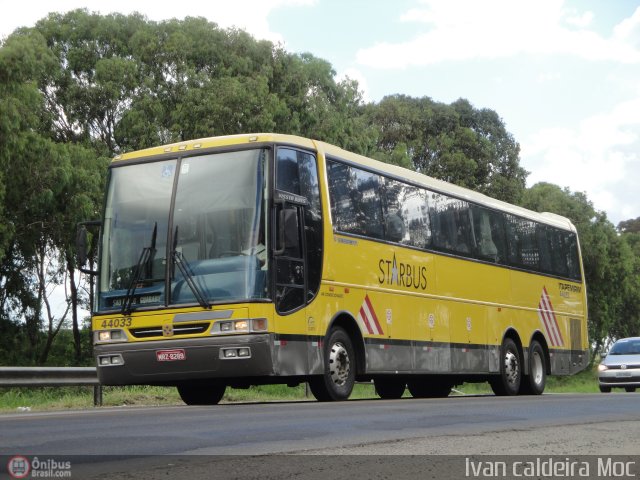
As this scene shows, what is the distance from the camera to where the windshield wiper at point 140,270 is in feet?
50.4

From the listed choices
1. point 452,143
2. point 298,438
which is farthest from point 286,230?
point 452,143

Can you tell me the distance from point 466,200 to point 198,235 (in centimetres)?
807

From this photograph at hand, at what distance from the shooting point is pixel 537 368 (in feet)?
78.8

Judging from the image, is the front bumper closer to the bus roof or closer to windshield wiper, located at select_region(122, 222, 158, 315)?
windshield wiper, located at select_region(122, 222, 158, 315)

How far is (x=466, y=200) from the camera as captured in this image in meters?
21.9

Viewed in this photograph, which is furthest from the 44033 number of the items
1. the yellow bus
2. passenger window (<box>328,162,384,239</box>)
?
passenger window (<box>328,162,384,239</box>)

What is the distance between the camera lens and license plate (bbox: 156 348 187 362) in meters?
14.8

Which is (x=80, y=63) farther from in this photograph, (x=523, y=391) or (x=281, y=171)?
(x=281, y=171)

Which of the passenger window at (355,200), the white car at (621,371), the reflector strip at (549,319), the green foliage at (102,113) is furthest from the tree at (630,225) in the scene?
the passenger window at (355,200)

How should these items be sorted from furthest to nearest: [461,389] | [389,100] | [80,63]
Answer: [389,100], [80,63], [461,389]

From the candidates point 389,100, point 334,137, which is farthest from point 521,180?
point 334,137

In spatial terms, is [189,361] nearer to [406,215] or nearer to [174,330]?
[174,330]

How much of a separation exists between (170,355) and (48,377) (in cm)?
410

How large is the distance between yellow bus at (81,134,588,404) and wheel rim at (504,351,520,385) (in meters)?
2.86
